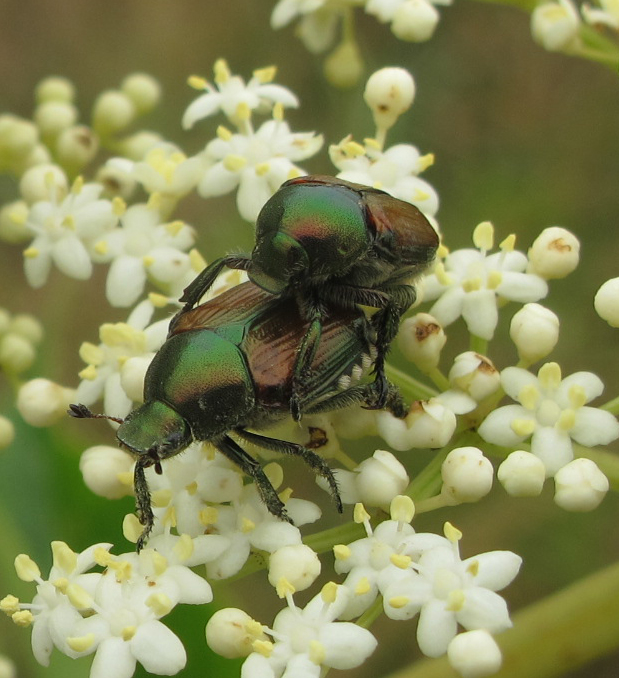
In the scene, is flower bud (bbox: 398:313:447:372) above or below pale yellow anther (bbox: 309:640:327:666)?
above

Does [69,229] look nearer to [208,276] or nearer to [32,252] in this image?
[32,252]

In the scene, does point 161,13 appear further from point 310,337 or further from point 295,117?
point 310,337

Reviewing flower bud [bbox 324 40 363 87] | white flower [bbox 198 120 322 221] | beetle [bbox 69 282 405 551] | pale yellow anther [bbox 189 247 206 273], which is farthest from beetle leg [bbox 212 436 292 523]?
flower bud [bbox 324 40 363 87]

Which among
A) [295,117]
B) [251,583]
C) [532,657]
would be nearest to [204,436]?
[532,657]

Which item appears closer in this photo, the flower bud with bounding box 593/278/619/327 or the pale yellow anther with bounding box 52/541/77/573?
the pale yellow anther with bounding box 52/541/77/573

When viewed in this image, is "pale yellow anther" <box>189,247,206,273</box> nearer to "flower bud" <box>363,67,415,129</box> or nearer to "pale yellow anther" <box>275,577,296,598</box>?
"flower bud" <box>363,67,415,129</box>

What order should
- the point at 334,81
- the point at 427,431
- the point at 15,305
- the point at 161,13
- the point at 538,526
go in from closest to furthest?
the point at 427,431 → the point at 334,81 → the point at 538,526 → the point at 15,305 → the point at 161,13

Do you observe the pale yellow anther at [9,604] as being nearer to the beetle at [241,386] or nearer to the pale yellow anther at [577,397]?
the beetle at [241,386]

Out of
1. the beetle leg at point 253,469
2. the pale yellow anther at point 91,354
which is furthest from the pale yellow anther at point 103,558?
the pale yellow anther at point 91,354
